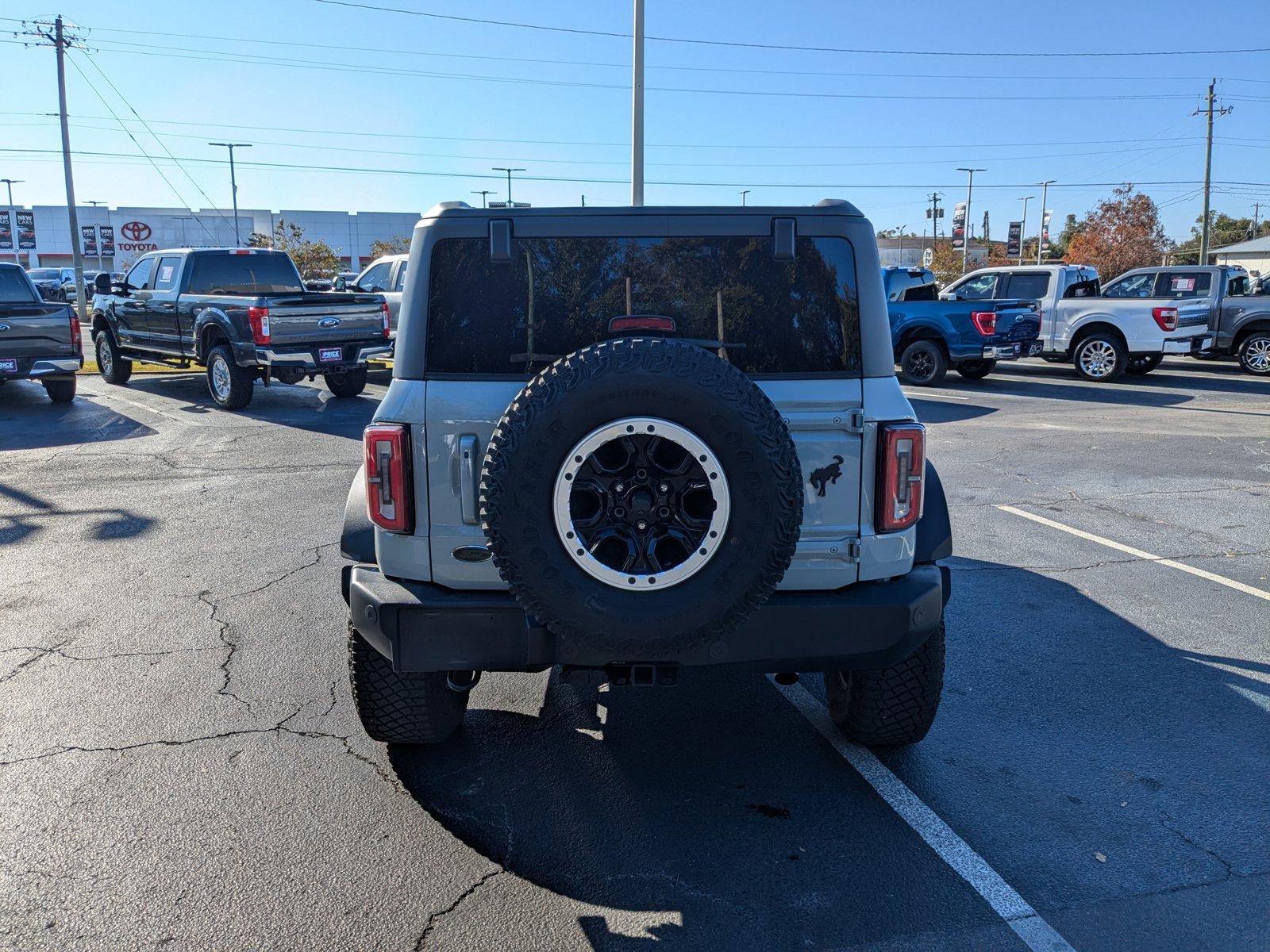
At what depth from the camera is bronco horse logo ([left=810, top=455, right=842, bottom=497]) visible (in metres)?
3.28

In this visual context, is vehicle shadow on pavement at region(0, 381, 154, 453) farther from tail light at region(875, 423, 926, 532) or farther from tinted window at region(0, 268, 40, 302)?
tail light at region(875, 423, 926, 532)

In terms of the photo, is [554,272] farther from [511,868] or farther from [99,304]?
[99,304]

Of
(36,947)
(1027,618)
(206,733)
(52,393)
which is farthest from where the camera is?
(52,393)

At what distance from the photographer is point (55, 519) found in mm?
7730

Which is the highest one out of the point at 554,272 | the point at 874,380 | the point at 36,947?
the point at 554,272

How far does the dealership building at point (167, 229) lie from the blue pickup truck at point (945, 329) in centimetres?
6460

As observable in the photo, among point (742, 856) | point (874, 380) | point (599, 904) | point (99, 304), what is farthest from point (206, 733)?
point (99, 304)

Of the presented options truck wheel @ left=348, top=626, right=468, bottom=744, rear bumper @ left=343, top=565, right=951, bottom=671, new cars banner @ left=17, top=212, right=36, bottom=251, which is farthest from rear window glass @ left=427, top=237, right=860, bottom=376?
new cars banner @ left=17, top=212, right=36, bottom=251

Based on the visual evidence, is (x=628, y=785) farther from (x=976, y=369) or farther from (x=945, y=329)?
(x=976, y=369)

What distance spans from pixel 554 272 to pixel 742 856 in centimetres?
202

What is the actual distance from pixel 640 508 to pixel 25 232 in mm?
87447

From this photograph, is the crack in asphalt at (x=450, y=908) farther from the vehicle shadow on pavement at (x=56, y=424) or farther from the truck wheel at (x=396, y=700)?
the vehicle shadow on pavement at (x=56, y=424)

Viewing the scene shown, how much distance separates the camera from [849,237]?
3.40 meters

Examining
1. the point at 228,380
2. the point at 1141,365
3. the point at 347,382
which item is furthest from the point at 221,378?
the point at 1141,365
